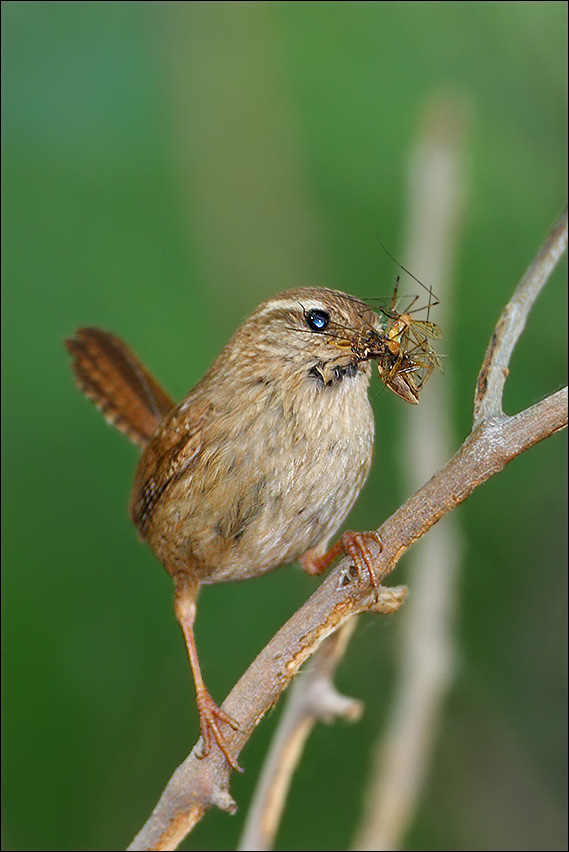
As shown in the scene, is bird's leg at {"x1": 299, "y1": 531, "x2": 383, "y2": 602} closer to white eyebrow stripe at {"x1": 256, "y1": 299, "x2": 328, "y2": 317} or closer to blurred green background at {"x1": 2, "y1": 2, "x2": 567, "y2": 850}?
white eyebrow stripe at {"x1": 256, "y1": 299, "x2": 328, "y2": 317}

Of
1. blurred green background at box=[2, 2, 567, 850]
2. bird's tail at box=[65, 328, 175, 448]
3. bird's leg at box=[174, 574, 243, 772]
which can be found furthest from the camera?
blurred green background at box=[2, 2, 567, 850]

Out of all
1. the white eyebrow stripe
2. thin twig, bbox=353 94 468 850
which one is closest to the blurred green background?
thin twig, bbox=353 94 468 850

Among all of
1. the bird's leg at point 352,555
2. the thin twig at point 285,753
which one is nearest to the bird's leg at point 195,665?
the thin twig at point 285,753

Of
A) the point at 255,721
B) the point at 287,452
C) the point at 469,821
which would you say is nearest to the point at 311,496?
the point at 287,452

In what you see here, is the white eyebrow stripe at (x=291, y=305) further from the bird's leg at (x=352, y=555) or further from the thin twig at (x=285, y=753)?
the thin twig at (x=285, y=753)

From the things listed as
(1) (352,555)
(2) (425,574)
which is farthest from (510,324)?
(2) (425,574)

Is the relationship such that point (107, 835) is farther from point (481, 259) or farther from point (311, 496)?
point (481, 259)
